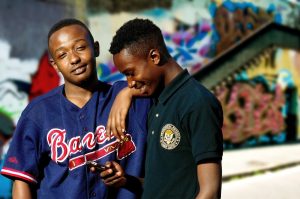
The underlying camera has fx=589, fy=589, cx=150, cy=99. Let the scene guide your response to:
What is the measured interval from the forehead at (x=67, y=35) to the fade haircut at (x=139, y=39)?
236 millimetres

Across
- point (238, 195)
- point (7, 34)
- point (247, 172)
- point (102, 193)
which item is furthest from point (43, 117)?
point (247, 172)

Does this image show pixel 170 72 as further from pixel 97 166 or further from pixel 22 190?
pixel 22 190

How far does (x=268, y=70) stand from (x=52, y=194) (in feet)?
31.6

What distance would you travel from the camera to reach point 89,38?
2.43 m

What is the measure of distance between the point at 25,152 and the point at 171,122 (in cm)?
65

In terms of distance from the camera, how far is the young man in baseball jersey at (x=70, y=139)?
2318mm

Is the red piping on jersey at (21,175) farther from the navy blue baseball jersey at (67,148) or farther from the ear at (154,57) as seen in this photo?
the ear at (154,57)

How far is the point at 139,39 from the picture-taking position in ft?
7.09

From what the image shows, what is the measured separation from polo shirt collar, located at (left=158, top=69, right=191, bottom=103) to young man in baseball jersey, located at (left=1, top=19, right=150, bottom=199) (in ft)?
0.92

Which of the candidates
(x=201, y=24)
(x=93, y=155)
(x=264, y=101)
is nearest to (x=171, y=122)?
(x=93, y=155)

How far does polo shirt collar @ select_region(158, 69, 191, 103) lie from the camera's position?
213cm

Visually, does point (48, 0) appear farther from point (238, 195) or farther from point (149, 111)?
point (149, 111)

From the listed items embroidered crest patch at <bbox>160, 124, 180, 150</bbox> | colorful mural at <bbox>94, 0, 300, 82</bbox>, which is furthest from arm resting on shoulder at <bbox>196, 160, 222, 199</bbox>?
colorful mural at <bbox>94, 0, 300, 82</bbox>

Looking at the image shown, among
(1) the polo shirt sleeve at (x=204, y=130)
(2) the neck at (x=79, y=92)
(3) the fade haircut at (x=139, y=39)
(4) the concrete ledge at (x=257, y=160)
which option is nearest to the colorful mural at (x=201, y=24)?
(4) the concrete ledge at (x=257, y=160)
